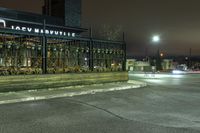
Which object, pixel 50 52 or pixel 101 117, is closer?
pixel 101 117

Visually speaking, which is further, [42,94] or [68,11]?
[68,11]

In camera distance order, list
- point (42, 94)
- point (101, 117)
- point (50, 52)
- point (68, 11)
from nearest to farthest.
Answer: point (101, 117) < point (42, 94) < point (50, 52) < point (68, 11)

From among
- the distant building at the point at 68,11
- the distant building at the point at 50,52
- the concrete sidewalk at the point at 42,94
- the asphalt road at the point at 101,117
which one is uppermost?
the distant building at the point at 68,11

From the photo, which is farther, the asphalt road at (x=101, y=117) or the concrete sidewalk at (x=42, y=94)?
the concrete sidewalk at (x=42, y=94)

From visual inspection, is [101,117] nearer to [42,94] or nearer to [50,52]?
[42,94]

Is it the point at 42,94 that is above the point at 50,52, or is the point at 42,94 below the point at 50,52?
below

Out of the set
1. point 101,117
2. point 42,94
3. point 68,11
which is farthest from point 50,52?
point 68,11

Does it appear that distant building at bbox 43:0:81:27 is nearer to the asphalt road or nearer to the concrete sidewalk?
the concrete sidewalk

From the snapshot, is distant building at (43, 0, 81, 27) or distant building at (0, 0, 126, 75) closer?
distant building at (0, 0, 126, 75)

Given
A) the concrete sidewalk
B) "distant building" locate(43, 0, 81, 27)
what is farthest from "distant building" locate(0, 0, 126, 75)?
"distant building" locate(43, 0, 81, 27)

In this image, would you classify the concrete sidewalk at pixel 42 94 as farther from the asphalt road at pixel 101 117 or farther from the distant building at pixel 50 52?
the distant building at pixel 50 52

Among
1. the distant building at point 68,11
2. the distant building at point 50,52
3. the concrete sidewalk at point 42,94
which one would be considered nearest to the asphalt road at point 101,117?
the concrete sidewalk at point 42,94

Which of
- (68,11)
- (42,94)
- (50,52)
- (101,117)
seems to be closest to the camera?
(101,117)

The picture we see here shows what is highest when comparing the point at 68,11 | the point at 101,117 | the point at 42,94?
the point at 68,11
